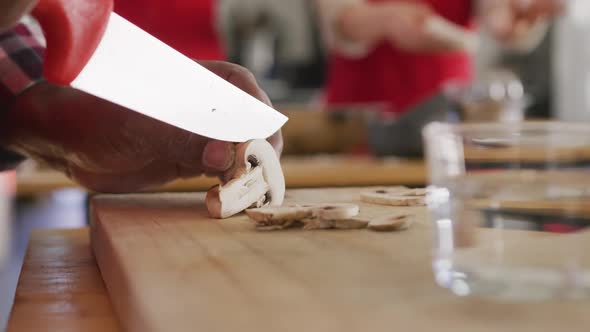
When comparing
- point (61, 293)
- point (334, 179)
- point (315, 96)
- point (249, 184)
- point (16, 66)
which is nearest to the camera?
point (61, 293)

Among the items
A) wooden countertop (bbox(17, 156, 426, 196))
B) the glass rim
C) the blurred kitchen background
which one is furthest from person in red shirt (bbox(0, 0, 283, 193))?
wooden countertop (bbox(17, 156, 426, 196))

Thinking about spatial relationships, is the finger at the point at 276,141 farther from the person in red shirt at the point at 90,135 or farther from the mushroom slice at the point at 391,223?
the mushroom slice at the point at 391,223

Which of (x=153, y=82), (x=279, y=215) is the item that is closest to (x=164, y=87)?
(x=153, y=82)

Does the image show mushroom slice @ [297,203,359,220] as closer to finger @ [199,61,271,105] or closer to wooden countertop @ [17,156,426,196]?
finger @ [199,61,271,105]

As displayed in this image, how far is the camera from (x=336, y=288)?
0.36 meters

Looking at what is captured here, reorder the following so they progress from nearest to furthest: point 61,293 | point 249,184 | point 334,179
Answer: point 61,293, point 249,184, point 334,179

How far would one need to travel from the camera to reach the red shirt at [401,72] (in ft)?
6.62

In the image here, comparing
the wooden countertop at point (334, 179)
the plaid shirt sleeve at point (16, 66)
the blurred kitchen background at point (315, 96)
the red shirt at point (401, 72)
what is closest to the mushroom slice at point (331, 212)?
the plaid shirt sleeve at point (16, 66)

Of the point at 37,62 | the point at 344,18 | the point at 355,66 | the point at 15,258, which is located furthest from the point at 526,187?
the point at 15,258

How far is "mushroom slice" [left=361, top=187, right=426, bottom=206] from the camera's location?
24.7 inches

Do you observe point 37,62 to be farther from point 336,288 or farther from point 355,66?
point 355,66

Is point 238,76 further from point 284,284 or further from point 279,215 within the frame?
point 284,284

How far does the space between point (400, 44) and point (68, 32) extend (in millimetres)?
1425

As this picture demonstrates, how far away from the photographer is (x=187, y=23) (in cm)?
183
